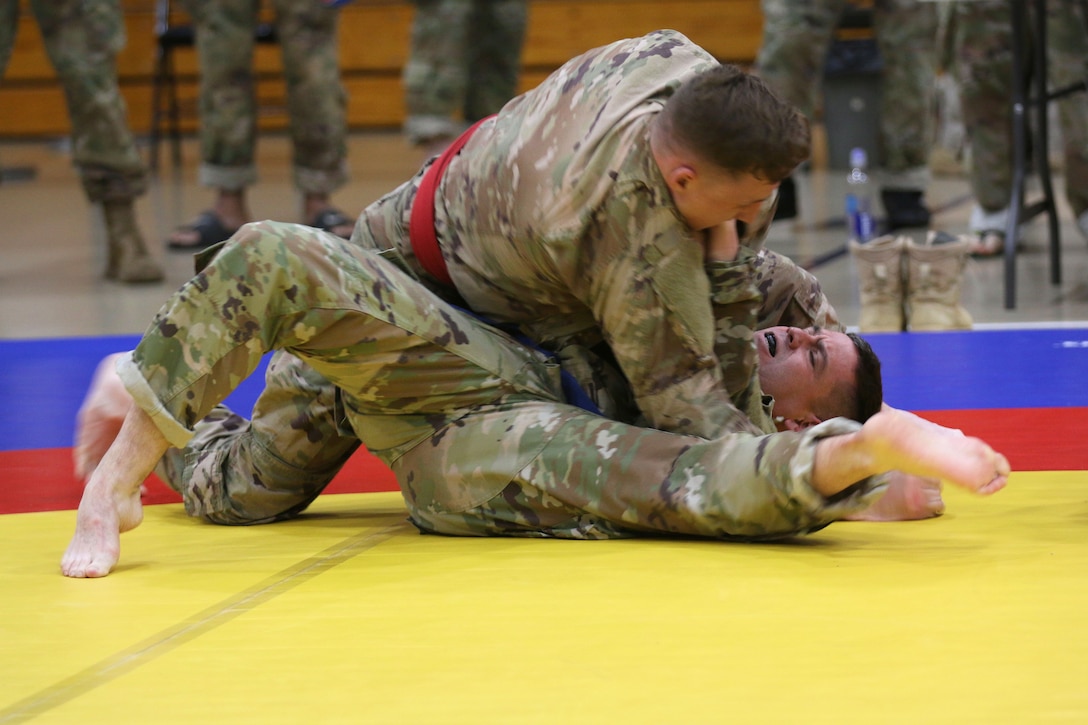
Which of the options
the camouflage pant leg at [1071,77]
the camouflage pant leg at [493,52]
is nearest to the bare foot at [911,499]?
the camouflage pant leg at [1071,77]

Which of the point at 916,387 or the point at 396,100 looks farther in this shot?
the point at 396,100

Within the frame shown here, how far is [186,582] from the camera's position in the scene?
1.78 metres

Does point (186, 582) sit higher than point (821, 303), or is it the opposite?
point (821, 303)

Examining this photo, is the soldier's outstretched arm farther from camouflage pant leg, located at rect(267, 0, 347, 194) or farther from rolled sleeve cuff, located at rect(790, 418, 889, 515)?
camouflage pant leg, located at rect(267, 0, 347, 194)

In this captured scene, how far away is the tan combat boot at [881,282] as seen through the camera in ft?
11.6

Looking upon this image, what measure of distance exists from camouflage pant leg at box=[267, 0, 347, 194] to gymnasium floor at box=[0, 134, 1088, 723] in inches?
110

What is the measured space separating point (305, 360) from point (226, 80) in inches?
132

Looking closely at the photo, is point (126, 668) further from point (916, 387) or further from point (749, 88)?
point (916, 387)

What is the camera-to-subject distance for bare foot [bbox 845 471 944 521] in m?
2.02

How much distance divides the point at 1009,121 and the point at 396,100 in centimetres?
640

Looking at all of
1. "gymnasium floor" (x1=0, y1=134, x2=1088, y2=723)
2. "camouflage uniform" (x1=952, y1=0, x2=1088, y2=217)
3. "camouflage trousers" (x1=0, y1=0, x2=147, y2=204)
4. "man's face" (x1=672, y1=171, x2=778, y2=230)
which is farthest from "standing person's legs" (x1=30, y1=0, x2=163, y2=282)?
"man's face" (x1=672, y1=171, x2=778, y2=230)

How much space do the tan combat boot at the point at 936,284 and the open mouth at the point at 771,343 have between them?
1487 mm

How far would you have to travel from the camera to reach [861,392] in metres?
2.09

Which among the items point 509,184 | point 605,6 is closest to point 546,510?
point 509,184
